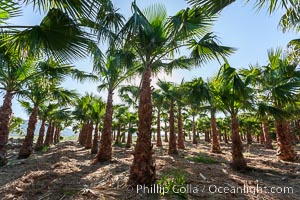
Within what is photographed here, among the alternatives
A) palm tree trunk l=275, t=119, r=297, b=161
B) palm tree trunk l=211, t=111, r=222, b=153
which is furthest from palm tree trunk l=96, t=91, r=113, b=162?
palm tree trunk l=211, t=111, r=222, b=153

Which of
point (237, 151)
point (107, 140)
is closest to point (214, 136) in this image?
point (237, 151)

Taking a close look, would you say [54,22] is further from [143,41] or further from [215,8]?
[215,8]

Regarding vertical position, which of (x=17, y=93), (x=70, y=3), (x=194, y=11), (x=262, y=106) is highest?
(x=194, y=11)

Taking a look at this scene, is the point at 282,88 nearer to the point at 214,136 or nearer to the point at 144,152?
the point at 144,152

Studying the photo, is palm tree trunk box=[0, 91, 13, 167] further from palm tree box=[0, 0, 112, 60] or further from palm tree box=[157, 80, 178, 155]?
palm tree box=[157, 80, 178, 155]

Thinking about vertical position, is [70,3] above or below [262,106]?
above

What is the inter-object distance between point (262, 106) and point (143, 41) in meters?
6.01

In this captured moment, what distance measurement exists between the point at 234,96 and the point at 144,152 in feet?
16.3

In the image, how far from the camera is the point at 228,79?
7.36m

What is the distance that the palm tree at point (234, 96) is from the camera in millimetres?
7285

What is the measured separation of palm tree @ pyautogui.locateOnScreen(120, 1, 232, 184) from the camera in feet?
15.8

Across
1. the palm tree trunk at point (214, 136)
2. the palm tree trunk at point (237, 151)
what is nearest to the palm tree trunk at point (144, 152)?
the palm tree trunk at point (237, 151)

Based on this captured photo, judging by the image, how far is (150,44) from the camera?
5.67 m

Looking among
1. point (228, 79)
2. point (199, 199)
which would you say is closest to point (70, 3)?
point (199, 199)
